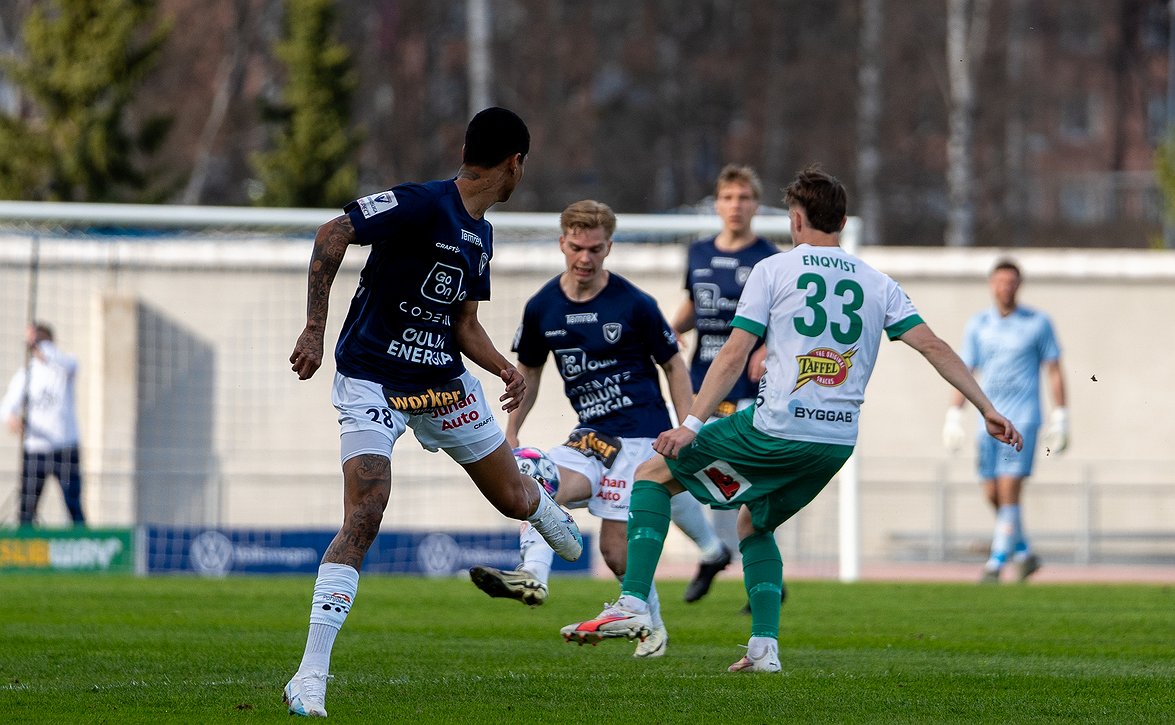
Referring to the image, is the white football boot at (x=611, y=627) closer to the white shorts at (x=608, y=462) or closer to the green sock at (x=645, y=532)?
the green sock at (x=645, y=532)

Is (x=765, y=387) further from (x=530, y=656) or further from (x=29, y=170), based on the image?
(x=29, y=170)

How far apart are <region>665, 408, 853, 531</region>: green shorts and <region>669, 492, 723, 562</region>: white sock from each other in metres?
1.56

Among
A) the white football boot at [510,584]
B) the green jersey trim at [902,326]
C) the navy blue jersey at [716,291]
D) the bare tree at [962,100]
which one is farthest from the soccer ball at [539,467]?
the bare tree at [962,100]

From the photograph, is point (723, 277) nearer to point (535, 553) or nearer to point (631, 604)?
point (535, 553)

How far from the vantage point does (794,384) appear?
690 cm

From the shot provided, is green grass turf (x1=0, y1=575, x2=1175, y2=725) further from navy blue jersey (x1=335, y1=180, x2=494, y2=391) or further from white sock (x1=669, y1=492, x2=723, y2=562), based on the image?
navy blue jersey (x1=335, y1=180, x2=494, y2=391)

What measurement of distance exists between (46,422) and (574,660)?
10.7 metres

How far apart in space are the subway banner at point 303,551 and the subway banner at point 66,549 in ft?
0.88

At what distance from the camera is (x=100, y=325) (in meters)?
20.2

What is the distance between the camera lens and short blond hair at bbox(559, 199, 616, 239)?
845 cm

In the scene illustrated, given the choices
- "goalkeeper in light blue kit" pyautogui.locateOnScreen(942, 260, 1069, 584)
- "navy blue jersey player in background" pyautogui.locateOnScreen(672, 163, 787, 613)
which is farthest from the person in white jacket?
"goalkeeper in light blue kit" pyautogui.locateOnScreen(942, 260, 1069, 584)

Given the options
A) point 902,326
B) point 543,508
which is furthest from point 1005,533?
point 543,508

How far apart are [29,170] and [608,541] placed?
2111 cm

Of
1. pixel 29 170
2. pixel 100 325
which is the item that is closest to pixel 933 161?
pixel 29 170
